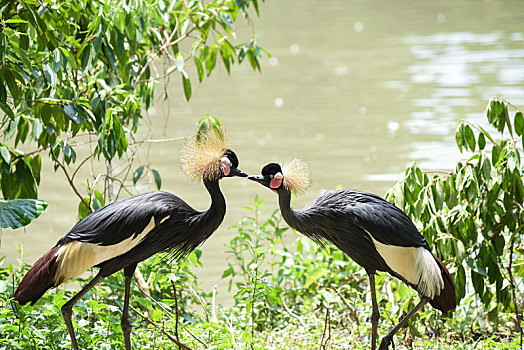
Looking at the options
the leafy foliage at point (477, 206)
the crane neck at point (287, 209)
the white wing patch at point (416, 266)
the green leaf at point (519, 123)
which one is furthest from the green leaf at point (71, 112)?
the green leaf at point (519, 123)

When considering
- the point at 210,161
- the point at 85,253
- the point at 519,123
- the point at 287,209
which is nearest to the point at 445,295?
the point at 287,209

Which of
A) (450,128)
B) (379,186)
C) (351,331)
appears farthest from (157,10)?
(450,128)

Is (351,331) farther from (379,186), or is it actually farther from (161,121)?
(161,121)

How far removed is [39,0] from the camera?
3.26 meters

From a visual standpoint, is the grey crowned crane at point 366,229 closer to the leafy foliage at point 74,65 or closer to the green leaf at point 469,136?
the green leaf at point 469,136

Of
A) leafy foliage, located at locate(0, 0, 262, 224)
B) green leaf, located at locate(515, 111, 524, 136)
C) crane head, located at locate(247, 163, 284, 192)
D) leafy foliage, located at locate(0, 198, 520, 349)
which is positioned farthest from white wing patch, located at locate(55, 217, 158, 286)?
green leaf, located at locate(515, 111, 524, 136)

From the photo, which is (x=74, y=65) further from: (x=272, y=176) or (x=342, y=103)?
(x=342, y=103)

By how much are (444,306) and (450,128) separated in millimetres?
5463

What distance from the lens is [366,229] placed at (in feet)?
10.5

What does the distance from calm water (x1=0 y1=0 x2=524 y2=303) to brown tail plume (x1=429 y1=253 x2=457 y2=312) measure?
113 cm

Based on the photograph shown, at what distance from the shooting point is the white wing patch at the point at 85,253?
313 centimetres

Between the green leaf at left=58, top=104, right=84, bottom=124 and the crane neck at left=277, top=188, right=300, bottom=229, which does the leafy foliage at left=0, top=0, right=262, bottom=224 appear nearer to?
the green leaf at left=58, top=104, right=84, bottom=124

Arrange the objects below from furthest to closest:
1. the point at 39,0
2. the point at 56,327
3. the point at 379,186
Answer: the point at 379,186, the point at 56,327, the point at 39,0

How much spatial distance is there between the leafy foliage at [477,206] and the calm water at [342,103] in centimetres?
103
